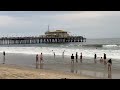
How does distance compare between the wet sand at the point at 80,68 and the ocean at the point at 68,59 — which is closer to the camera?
the wet sand at the point at 80,68

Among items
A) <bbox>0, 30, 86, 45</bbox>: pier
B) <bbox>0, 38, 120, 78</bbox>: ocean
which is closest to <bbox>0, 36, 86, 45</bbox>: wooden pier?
<bbox>0, 30, 86, 45</bbox>: pier

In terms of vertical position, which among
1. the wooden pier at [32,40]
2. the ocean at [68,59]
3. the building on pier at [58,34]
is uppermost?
the building on pier at [58,34]

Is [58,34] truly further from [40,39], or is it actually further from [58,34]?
[40,39]

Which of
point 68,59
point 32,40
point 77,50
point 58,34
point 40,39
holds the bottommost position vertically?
point 68,59

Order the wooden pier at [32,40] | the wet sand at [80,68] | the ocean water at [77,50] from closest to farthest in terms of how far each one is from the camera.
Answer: the wet sand at [80,68], the ocean water at [77,50], the wooden pier at [32,40]

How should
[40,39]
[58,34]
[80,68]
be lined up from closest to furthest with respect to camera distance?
1. [80,68]
2. [40,39]
3. [58,34]

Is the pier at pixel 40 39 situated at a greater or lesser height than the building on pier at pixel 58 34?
lesser

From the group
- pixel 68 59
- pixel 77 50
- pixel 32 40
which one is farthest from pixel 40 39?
pixel 68 59

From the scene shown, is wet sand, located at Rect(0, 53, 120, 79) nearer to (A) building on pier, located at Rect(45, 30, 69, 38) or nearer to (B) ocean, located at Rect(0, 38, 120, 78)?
(B) ocean, located at Rect(0, 38, 120, 78)

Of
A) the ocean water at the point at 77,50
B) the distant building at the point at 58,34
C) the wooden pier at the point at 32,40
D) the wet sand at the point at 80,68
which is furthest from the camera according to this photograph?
the distant building at the point at 58,34

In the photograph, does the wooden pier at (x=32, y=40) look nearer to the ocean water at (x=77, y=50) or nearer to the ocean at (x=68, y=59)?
the ocean water at (x=77, y=50)

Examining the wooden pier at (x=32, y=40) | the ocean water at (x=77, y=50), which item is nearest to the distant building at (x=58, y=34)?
the wooden pier at (x=32, y=40)
